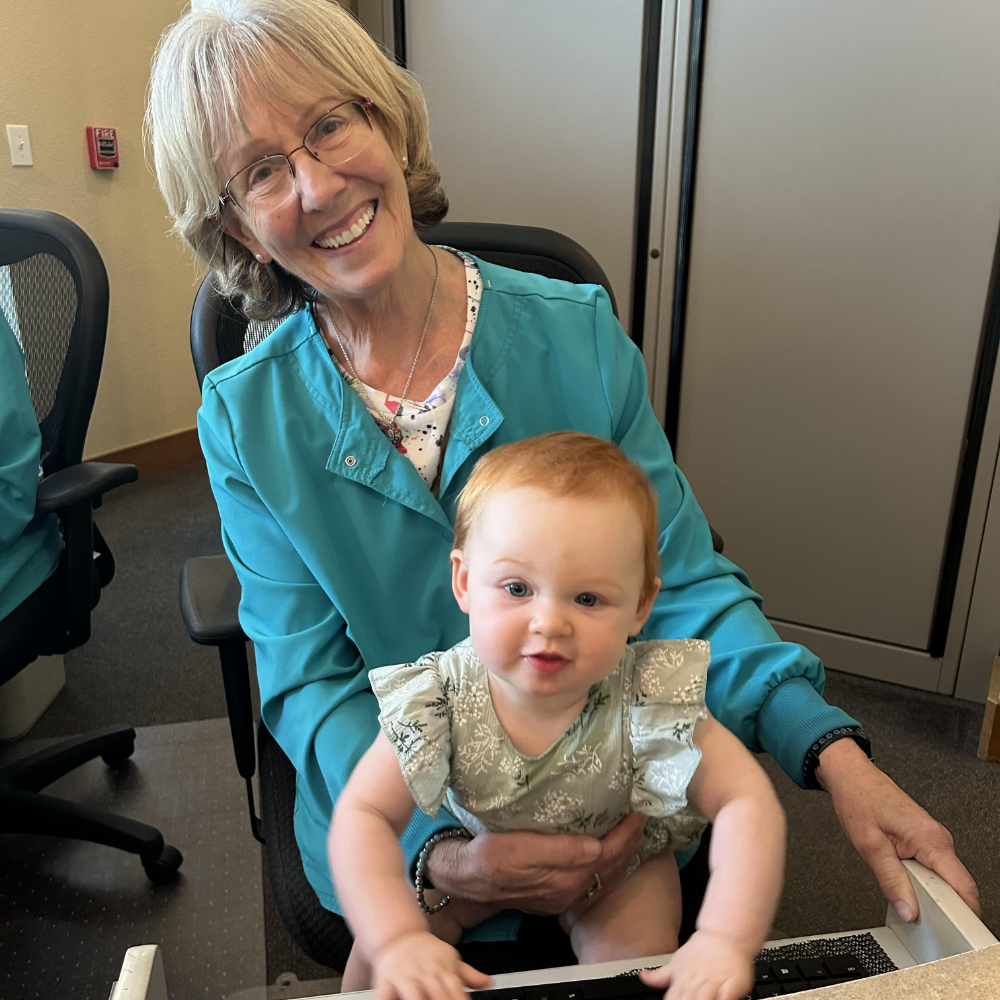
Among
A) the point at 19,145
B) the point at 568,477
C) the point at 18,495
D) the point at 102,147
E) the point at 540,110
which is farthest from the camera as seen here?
the point at 102,147

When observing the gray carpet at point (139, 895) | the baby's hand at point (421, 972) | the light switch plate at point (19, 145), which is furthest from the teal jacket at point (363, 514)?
the light switch plate at point (19, 145)

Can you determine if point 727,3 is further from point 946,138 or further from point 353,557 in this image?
point 353,557

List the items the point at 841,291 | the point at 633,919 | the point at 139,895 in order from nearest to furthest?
1. the point at 633,919
2. the point at 139,895
3. the point at 841,291

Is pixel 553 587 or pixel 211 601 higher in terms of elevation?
pixel 553 587

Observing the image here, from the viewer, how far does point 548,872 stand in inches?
32.5

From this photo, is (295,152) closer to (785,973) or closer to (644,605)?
(644,605)

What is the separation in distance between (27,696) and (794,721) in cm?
198

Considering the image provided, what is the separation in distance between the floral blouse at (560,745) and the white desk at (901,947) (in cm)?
15

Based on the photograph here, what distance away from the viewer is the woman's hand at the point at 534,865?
82 centimetres

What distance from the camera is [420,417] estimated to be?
3.55 ft

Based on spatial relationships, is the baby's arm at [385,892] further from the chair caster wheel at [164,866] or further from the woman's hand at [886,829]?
the chair caster wheel at [164,866]

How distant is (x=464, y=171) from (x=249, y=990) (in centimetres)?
199

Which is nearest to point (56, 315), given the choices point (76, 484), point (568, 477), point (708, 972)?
point (76, 484)

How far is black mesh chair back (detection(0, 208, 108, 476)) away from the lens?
61.2 inches
